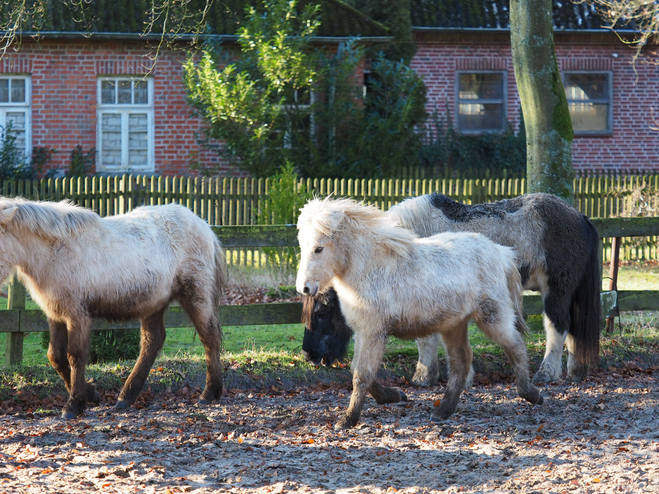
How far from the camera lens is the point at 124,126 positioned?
17.1m

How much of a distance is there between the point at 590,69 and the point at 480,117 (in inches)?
125

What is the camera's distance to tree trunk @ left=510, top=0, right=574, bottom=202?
845 centimetres

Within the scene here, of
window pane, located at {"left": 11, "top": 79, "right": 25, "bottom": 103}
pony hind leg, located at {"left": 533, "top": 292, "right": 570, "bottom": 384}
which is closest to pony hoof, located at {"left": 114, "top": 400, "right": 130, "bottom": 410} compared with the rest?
pony hind leg, located at {"left": 533, "top": 292, "right": 570, "bottom": 384}

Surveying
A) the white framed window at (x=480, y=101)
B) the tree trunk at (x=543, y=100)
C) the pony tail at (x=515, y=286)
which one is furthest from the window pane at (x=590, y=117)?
the pony tail at (x=515, y=286)

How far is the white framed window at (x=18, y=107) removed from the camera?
16.7m

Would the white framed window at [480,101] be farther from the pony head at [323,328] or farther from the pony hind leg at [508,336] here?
the pony hind leg at [508,336]

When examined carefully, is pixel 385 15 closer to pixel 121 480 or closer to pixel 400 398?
pixel 400 398

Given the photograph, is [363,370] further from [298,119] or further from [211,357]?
[298,119]

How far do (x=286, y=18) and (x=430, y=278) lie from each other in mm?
11390

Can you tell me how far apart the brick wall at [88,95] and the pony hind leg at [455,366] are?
11.7m

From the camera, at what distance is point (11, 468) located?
4398 millimetres

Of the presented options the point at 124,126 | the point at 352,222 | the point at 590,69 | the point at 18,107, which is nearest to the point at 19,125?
the point at 18,107

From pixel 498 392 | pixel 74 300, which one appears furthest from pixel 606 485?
pixel 74 300

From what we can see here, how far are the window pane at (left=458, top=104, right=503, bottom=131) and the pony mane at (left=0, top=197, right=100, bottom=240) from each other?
1512 centimetres
